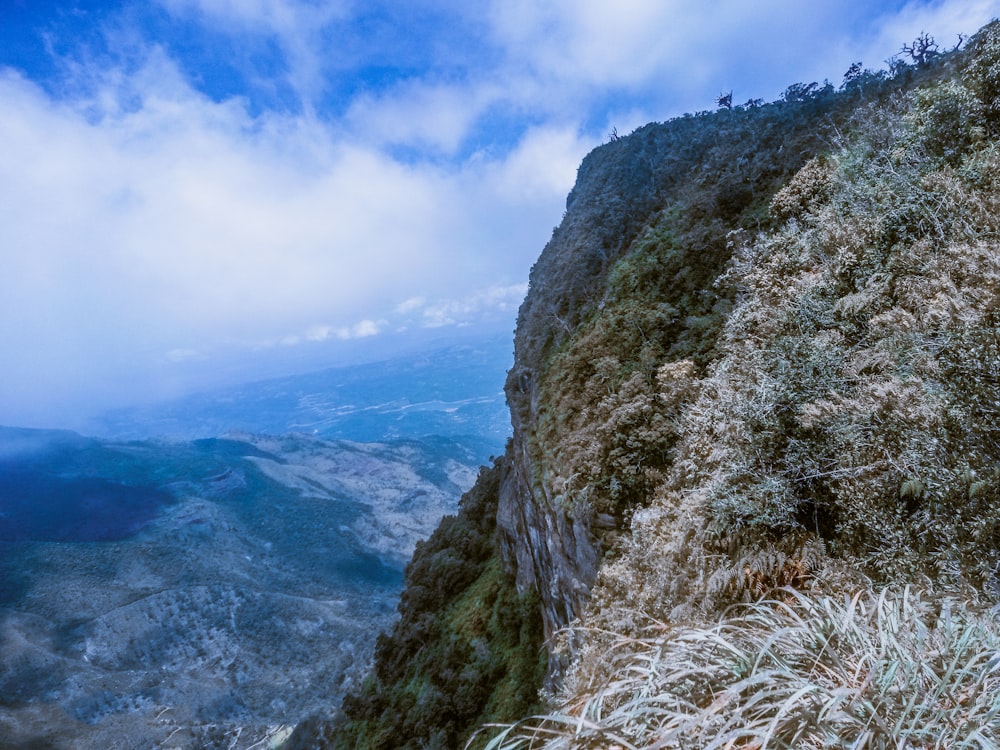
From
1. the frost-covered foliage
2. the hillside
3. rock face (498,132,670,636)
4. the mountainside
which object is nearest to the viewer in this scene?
the hillside

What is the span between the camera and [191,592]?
75.8 meters

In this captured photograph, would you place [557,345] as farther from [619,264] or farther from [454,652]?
[454,652]

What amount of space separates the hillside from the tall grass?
16mm

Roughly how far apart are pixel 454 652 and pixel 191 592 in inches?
3294

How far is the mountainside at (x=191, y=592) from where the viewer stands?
54.4 metres

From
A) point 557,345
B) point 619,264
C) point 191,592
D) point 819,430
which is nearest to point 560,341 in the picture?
point 557,345

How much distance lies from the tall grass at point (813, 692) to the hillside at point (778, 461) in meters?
0.02

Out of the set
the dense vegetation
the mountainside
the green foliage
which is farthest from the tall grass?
the mountainside

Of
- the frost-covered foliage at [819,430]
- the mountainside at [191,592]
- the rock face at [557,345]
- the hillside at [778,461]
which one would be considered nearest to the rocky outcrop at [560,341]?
the rock face at [557,345]

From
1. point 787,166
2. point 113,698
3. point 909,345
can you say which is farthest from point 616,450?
point 113,698

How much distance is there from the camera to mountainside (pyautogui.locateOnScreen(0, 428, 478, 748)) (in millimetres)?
54406

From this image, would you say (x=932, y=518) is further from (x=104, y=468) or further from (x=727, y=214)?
(x=104, y=468)

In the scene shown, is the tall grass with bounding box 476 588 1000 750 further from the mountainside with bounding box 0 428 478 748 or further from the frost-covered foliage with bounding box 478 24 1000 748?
the mountainside with bounding box 0 428 478 748

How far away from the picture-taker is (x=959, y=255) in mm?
5246
